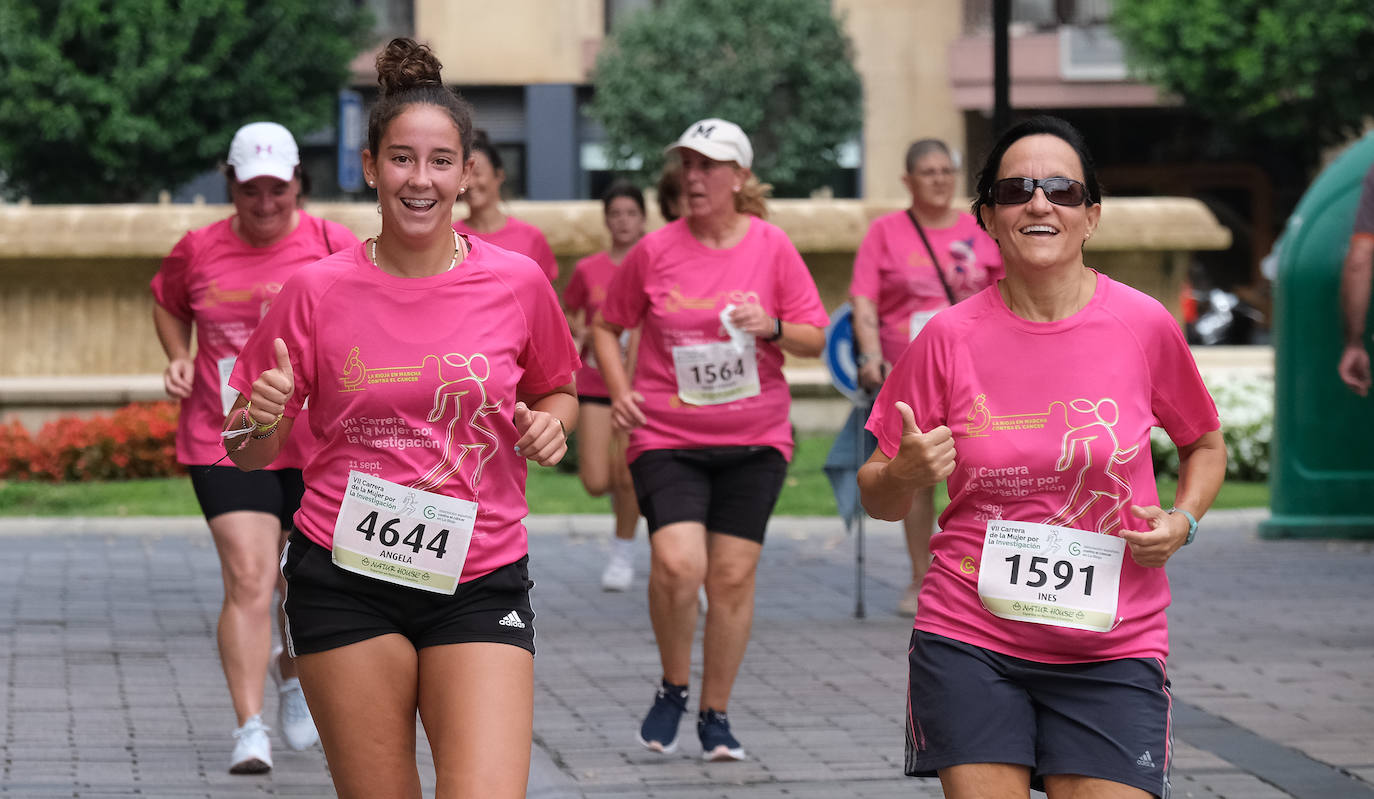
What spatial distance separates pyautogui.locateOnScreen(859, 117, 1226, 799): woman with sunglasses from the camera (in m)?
3.54

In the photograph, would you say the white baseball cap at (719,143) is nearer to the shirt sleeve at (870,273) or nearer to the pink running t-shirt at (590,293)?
Answer: the shirt sleeve at (870,273)

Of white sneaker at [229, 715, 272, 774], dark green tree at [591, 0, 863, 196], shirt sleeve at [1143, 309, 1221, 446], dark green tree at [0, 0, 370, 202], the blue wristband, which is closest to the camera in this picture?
the blue wristband

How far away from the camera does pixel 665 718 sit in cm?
631

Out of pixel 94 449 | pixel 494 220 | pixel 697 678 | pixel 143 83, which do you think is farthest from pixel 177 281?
pixel 143 83

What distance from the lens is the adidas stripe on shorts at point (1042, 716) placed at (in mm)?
3518

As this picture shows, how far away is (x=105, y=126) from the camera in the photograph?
2647 cm

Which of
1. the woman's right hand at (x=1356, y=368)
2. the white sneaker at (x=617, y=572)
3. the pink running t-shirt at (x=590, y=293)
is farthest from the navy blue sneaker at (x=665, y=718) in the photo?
the woman's right hand at (x=1356, y=368)

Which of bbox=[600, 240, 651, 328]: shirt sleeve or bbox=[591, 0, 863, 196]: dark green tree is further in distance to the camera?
bbox=[591, 0, 863, 196]: dark green tree

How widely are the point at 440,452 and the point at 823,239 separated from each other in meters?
12.4

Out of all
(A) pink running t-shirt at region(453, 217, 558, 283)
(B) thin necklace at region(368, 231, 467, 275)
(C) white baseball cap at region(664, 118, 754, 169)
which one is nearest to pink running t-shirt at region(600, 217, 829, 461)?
(C) white baseball cap at region(664, 118, 754, 169)

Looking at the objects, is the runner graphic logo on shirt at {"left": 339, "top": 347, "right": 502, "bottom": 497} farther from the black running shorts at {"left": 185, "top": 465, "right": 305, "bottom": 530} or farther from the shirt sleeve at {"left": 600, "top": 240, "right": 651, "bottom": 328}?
the shirt sleeve at {"left": 600, "top": 240, "right": 651, "bottom": 328}

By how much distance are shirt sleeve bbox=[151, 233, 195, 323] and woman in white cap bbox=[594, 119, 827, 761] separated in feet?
4.76

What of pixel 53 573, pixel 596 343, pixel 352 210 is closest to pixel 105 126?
pixel 352 210

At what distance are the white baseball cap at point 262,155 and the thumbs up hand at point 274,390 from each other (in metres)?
2.57
